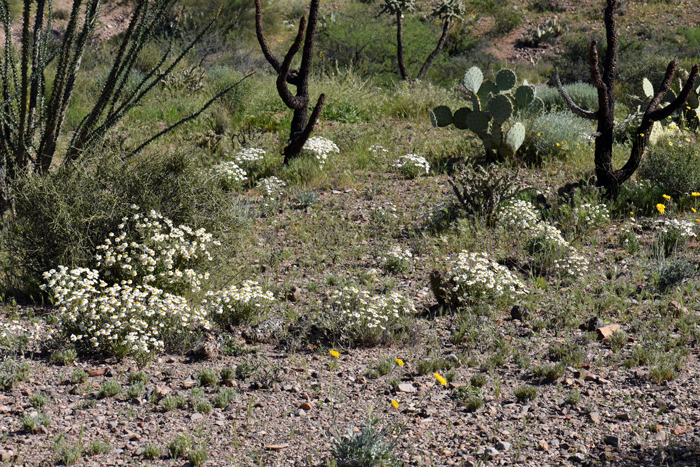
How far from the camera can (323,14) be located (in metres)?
25.1

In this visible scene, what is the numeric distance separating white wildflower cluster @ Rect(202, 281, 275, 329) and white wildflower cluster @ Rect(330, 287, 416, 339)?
509 mm

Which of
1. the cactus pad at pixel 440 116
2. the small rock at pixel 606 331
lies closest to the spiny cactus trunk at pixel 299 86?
the cactus pad at pixel 440 116

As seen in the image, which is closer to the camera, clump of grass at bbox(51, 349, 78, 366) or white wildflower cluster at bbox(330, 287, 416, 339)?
clump of grass at bbox(51, 349, 78, 366)

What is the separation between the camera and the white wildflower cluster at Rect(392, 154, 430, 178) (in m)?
7.73

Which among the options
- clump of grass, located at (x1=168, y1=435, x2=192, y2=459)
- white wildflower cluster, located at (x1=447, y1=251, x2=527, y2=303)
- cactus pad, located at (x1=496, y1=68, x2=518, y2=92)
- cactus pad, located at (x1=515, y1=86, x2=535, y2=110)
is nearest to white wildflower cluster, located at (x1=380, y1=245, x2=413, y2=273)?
white wildflower cluster, located at (x1=447, y1=251, x2=527, y2=303)

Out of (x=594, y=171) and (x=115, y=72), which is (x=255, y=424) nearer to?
(x=115, y=72)

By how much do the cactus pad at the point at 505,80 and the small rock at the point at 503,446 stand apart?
18.8 ft

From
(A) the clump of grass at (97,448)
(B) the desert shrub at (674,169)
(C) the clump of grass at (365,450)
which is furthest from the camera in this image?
(B) the desert shrub at (674,169)

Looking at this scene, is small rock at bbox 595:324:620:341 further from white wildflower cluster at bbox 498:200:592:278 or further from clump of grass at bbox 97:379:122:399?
clump of grass at bbox 97:379:122:399

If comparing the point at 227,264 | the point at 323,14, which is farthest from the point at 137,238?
the point at 323,14

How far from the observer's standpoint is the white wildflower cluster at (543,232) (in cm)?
529

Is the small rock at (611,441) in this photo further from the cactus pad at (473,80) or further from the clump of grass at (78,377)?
the cactus pad at (473,80)

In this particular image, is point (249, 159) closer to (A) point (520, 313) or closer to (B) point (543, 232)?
(B) point (543, 232)

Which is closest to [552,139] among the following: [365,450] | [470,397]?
[470,397]
